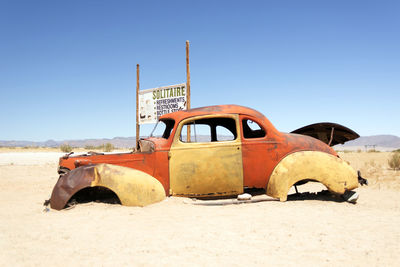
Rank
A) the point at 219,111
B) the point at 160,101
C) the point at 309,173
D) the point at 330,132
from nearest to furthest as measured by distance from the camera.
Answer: the point at 309,173
the point at 219,111
the point at 330,132
the point at 160,101

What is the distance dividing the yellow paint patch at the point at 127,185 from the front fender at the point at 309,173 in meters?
2.08

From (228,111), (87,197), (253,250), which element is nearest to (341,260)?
(253,250)

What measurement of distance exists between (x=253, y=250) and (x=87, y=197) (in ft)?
11.3

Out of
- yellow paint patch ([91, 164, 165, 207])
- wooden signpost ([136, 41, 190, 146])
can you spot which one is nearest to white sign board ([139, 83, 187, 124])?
wooden signpost ([136, 41, 190, 146])

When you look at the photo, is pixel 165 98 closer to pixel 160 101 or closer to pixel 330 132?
pixel 160 101

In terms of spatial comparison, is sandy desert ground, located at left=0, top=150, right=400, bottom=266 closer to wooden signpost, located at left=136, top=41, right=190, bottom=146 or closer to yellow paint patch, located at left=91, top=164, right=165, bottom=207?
yellow paint patch, located at left=91, top=164, right=165, bottom=207

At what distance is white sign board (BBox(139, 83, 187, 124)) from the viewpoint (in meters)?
10.9

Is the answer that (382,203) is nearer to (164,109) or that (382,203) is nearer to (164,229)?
(164,229)

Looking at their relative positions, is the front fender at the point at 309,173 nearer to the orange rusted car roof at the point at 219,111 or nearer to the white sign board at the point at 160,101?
the orange rusted car roof at the point at 219,111

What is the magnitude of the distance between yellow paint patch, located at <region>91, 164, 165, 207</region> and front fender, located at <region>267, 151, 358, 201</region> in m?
2.08

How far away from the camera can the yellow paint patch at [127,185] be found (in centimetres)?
486

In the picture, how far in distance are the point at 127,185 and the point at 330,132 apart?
4341mm

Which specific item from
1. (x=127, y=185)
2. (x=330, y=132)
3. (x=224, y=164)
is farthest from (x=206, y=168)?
(x=330, y=132)

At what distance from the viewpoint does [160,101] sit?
1160 centimetres
